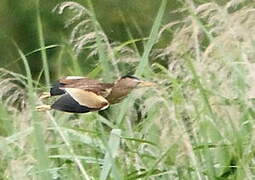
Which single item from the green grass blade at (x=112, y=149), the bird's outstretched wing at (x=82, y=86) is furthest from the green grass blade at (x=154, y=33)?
the bird's outstretched wing at (x=82, y=86)

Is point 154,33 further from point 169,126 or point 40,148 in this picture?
point 40,148

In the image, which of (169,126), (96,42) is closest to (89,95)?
(169,126)

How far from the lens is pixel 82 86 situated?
53.8 inches

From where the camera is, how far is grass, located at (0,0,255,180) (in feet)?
6.28

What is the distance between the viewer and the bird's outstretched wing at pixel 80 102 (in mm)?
1324

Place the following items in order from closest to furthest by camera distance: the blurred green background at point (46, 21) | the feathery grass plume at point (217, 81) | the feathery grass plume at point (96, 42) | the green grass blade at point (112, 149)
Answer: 1. the green grass blade at point (112, 149)
2. the feathery grass plume at point (217, 81)
3. the feathery grass plume at point (96, 42)
4. the blurred green background at point (46, 21)

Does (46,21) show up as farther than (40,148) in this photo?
Yes

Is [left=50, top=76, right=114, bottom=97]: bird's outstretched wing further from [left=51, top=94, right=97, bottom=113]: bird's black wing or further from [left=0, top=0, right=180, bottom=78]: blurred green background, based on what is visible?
[left=0, top=0, right=180, bottom=78]: blurred green background

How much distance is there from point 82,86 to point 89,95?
0.09ft

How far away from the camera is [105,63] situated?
84.7 inches

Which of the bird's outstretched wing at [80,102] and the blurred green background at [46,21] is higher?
A: the bird's outstretched wing at [80,102]

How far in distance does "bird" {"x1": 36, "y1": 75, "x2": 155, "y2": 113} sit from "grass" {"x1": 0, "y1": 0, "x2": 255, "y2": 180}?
429 mm

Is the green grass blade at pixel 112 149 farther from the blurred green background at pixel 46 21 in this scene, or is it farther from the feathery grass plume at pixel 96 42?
the blurred green background at pixel 46 21

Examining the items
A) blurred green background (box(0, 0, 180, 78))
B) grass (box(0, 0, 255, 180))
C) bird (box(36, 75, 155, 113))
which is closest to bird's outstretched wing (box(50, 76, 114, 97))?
bird (box(36, 75, 155, 113))
